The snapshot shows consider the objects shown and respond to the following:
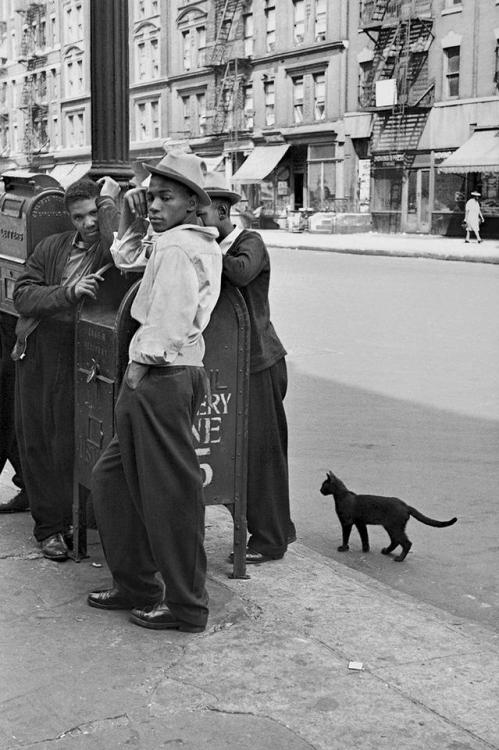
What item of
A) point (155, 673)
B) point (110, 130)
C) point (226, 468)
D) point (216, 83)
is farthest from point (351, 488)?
point (216, 83)

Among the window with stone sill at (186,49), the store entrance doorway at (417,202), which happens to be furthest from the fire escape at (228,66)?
the store entrance doorway at (417,202)

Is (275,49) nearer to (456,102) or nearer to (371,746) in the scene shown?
(456,102)

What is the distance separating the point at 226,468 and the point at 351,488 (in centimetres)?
217

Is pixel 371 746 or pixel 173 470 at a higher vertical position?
pixel 173 470

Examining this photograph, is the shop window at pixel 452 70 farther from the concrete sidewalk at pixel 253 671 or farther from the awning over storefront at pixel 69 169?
the concrete sidewalk at pixel 253 671

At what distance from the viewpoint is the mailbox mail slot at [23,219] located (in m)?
5.35

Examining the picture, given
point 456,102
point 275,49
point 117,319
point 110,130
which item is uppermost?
point 275,49

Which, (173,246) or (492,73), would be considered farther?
(492,73)

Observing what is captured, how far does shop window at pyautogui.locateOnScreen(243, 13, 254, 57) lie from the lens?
4859 centimetres

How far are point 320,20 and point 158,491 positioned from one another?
141 feet

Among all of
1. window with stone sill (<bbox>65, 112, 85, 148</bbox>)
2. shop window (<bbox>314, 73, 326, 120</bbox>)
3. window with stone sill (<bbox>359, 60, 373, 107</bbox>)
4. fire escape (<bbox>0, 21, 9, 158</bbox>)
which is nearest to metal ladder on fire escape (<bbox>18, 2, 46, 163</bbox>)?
window with stone sill (<bbox>65, 112, 85, 148</bbox>)

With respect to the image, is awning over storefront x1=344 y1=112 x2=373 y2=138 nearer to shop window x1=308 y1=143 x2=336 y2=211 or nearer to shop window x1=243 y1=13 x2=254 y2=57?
shop window x1=308 y1=143 x2=336 y2=211

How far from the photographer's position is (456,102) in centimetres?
3766

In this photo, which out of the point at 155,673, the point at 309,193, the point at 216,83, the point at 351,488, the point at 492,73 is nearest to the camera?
the point at 155,673
